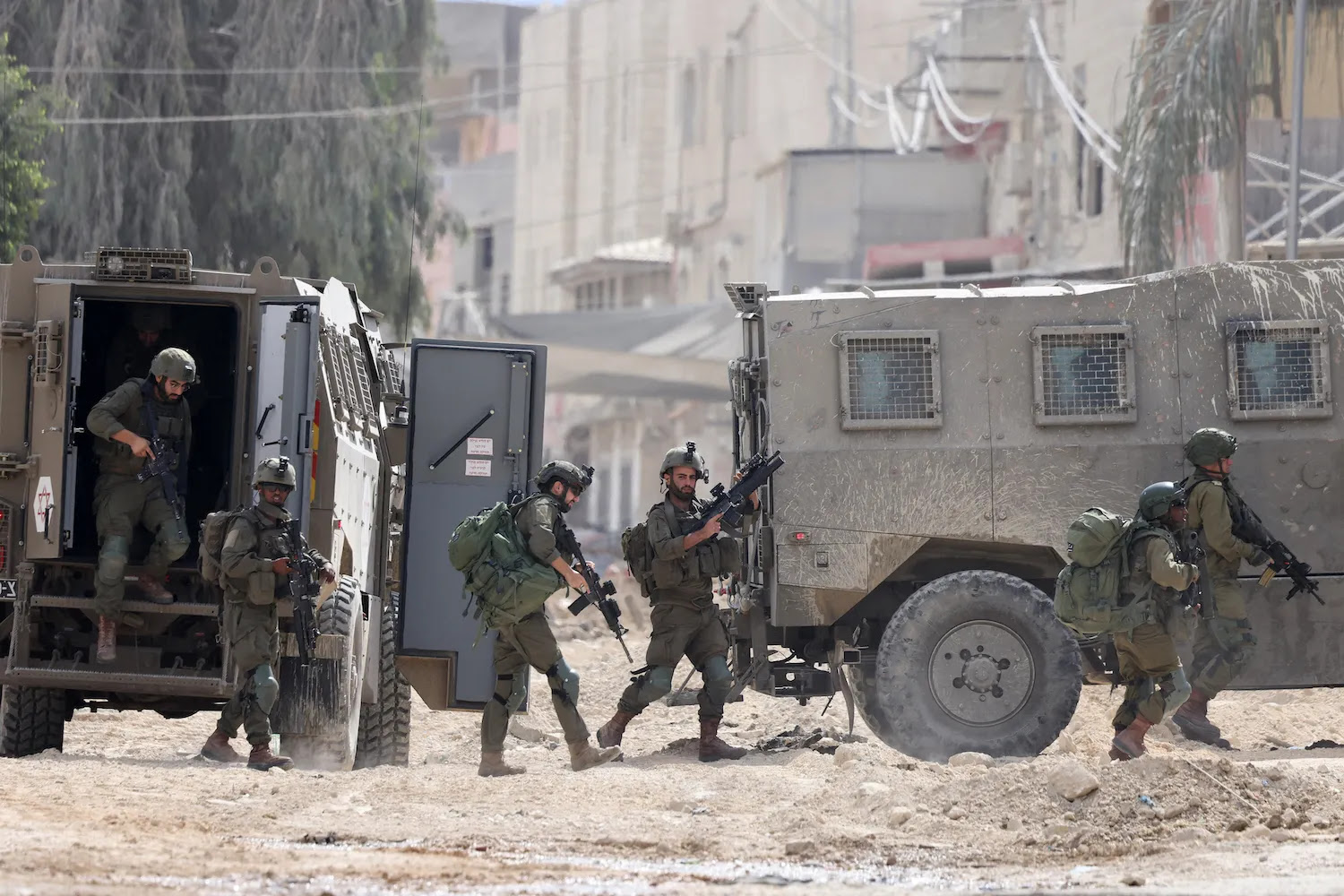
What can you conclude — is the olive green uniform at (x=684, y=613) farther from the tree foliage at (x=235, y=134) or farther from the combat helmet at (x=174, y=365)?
the tree foliage at (x=235, y=134)

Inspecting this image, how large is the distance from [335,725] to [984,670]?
3.20 meters

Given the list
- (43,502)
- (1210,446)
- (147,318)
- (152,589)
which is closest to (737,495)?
(1210,446)

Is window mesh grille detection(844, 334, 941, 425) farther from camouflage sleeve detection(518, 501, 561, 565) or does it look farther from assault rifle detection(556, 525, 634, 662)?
camouflage sleeve detection(518, 501, 561, 565)

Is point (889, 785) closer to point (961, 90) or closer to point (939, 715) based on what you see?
point (939, 715)

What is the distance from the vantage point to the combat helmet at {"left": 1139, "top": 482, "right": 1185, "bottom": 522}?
10.9 meters

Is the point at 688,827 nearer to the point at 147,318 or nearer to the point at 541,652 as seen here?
the point at 541,652

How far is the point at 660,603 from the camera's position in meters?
11.6

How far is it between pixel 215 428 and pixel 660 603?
2975 mm

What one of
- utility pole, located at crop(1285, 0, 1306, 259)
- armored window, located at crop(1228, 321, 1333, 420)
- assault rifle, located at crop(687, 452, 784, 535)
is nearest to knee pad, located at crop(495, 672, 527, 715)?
assault rifle, located at crop(687, 452, 784, 535)

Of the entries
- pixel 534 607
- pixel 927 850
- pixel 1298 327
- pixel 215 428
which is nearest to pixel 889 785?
pixel 927 850

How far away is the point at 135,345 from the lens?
496 inches

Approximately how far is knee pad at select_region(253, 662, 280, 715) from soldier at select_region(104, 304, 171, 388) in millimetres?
2408

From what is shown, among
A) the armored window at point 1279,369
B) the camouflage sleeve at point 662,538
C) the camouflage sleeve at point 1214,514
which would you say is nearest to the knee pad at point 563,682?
the camouflage sleeve at point 662,538

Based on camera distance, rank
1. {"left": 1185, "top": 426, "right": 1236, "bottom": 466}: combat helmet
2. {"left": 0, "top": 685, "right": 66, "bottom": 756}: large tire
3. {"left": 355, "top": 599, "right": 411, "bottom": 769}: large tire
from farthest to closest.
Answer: {"left": 355, "top": 599, "right": 411, "bottom": 769}: large tire < {"left": 0, "top": 685, "right": 66, "bottom": 756}: large tire < {"left": 1185, "top": 426, "right": 1236, "bottom": 466}: combat helmet
